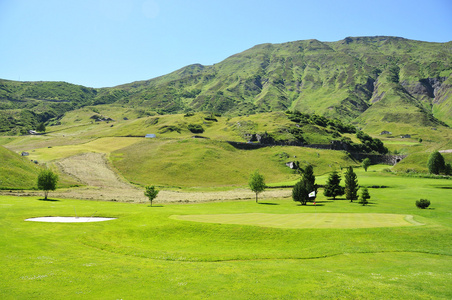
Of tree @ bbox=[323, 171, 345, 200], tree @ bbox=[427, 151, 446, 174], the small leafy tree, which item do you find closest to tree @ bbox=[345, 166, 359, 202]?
tree @ bbox=[323, 171, 345, 200]

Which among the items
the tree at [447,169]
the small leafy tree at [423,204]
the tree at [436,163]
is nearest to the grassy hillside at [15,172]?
the small leafy tree at [423,204]

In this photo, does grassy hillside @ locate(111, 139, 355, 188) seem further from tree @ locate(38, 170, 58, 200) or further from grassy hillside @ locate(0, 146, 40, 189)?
tree @ locate(38, 170, 58, 200)

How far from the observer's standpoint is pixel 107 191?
90250mm

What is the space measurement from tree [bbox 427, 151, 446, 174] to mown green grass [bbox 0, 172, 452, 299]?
85.0 m

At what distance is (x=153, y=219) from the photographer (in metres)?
42.5

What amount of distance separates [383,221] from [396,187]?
59.1m

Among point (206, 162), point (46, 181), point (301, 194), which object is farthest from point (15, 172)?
point (301, 194)

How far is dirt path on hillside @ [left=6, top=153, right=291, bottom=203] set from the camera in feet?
266

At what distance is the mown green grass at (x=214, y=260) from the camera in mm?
18812

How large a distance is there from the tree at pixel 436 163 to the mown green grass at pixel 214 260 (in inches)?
3347

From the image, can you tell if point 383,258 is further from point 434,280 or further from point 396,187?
point 396,187

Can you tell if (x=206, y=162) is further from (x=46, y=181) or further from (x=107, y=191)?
(x=46, y=181)

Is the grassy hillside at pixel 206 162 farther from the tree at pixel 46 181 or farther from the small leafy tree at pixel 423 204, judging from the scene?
the small leafy tree at pixel 423 204

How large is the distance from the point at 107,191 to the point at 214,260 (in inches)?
2895
